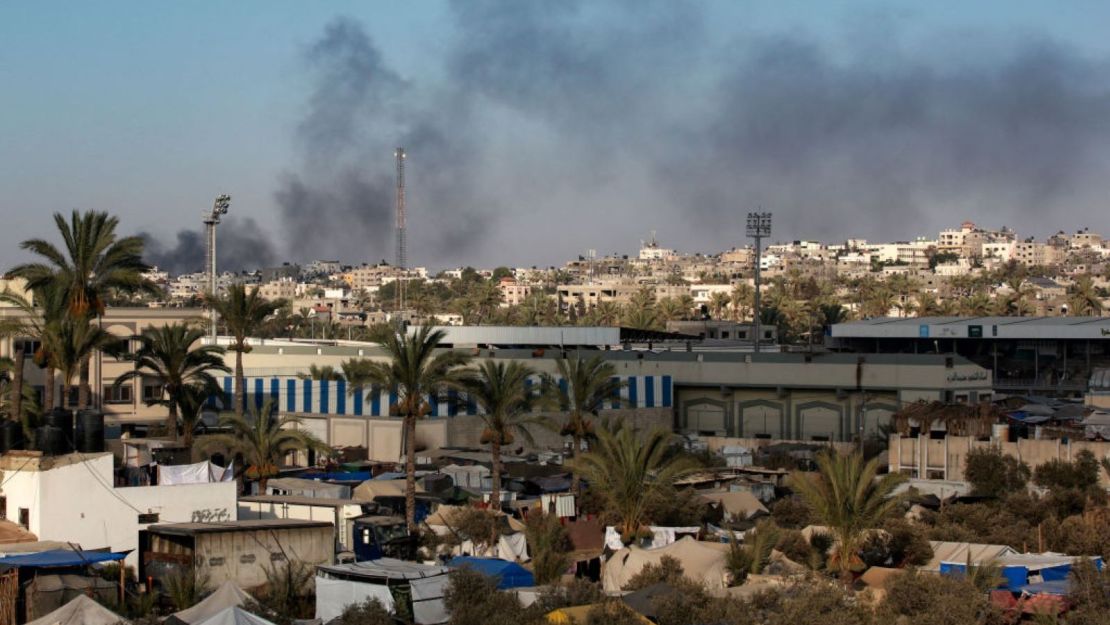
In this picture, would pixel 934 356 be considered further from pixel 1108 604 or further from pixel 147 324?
pixel 1108 604

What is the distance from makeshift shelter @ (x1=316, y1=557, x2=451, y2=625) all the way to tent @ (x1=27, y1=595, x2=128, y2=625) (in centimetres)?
359

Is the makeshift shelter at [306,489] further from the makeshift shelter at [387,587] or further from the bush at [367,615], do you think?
the bush at [367,615]

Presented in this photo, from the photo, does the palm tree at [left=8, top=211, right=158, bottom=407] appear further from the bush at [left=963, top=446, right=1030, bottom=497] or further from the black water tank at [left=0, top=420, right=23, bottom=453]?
the bush at [left=963, top=446, right=1030, bottom=497]

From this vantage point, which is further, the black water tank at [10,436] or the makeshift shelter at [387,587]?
the black water tank at [10,436]

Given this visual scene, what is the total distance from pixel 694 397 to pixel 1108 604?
140 ft

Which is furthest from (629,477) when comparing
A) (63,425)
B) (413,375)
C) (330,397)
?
(330,397)

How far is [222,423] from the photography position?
147 ft

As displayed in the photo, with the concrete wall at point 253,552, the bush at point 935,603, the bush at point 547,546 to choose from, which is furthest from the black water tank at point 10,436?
the bush at point 935,603

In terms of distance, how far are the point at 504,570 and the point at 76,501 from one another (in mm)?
8193

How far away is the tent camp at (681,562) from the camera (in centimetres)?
3080

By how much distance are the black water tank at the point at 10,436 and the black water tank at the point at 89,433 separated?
6.39 ft

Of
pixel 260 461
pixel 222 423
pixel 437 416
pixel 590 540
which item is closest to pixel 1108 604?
pixel 590 540

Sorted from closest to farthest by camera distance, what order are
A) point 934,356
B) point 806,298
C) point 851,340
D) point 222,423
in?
point 222,423 < point 934,356 < point 851,340 < point 806,298

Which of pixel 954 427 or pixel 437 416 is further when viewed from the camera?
pixel 437 416
